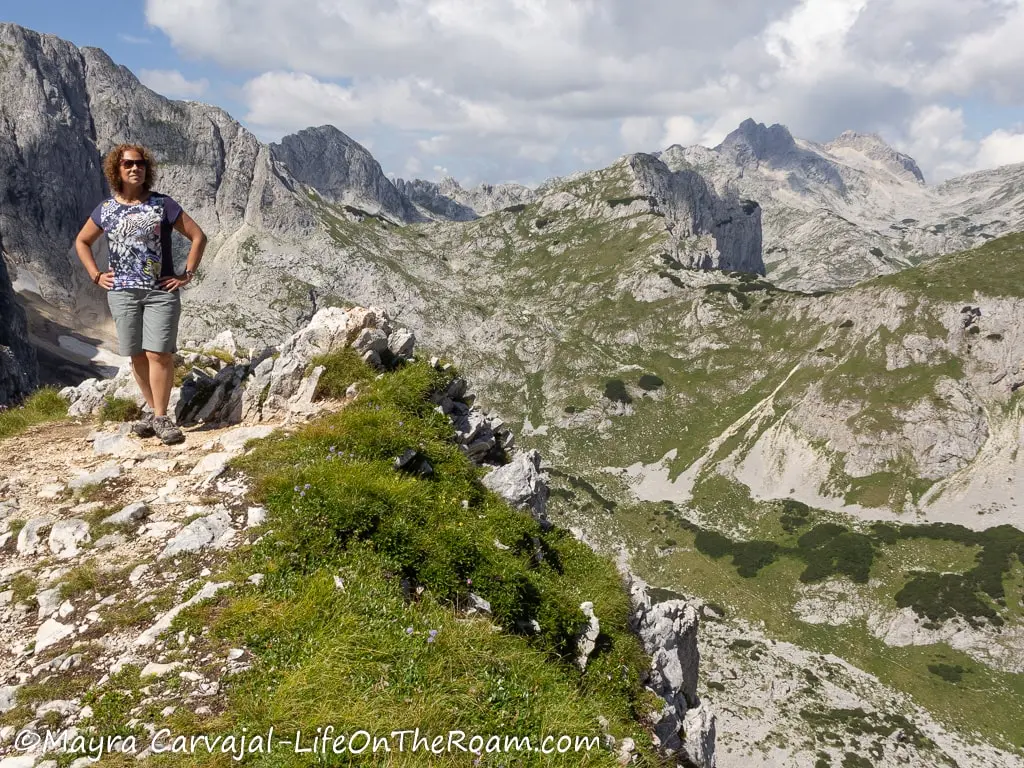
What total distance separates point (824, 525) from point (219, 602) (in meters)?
174

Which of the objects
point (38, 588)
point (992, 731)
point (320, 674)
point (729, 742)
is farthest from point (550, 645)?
point (992, 731)

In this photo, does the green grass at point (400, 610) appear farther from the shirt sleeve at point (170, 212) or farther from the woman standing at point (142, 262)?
the shirt sleeve at point (170, 212)

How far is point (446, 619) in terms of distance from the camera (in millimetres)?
7281

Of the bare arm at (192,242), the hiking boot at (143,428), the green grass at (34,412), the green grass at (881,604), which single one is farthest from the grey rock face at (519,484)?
the green grass at (881,604)

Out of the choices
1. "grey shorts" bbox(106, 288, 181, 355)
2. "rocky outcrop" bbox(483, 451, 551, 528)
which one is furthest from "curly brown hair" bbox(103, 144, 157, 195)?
"rocky outcrop" bbox(483, 451, 551, 528)

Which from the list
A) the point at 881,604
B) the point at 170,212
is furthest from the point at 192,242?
the point at 881,604

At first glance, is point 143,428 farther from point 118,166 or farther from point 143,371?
point 118,166

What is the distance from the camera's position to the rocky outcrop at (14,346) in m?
122

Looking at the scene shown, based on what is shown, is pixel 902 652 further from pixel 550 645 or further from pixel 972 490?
pixel 550 645

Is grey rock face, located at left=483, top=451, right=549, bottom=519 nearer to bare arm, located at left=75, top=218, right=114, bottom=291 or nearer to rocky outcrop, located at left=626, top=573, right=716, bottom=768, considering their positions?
rocky outcrop, located at left=626, top=573, right=716, bottom=768

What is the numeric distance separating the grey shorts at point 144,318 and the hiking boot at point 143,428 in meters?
1.78

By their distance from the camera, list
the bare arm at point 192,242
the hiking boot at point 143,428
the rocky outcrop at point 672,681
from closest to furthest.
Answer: the bare arm at point 192,242, the hiking boot at point 143,428, the rocky outcrop at point 672,681

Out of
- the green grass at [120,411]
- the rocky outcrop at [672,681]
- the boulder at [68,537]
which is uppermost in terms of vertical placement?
the green grass at [120,411]

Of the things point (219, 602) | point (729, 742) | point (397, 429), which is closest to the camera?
point (219, 602)
